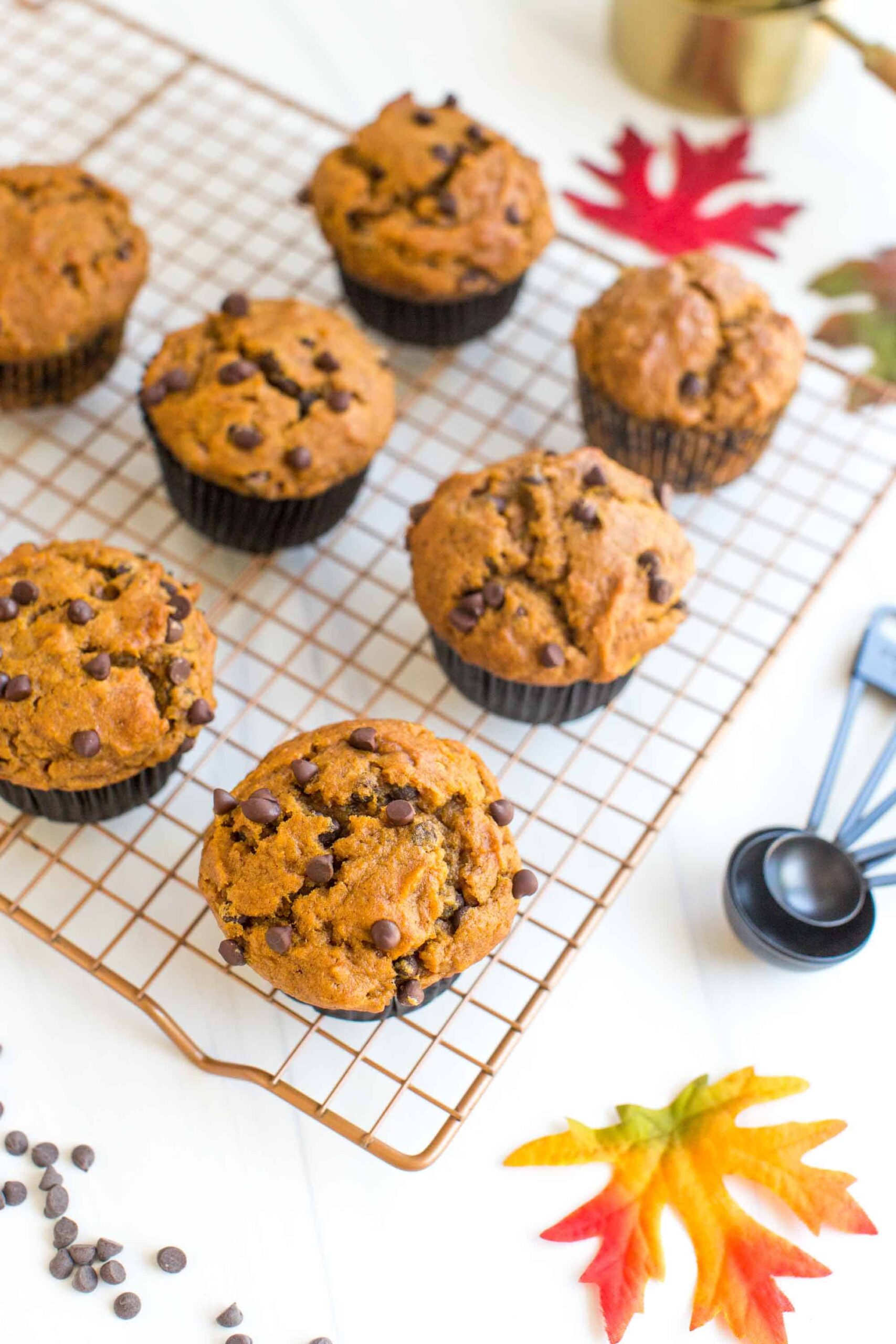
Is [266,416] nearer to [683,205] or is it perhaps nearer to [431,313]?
[431,313]

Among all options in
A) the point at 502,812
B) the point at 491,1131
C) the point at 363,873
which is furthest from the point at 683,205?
the point at 491,1131

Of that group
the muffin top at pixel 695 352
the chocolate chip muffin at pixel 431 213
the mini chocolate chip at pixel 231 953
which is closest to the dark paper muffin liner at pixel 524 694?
the muffin top at pixel 695 352

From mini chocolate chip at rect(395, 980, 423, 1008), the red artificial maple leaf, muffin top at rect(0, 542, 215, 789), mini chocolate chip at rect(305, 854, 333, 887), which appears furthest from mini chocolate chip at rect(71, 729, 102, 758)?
the red artificial maple leaf

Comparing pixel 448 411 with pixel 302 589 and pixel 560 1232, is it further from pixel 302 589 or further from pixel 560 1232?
pixel 560 1232

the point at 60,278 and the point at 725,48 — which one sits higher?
the point at 725,48

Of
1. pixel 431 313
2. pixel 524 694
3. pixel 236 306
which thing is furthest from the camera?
pixel 431 313

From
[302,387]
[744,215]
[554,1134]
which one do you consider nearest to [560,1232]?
[554,1134]

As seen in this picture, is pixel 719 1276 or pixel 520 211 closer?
pixel 719 1276

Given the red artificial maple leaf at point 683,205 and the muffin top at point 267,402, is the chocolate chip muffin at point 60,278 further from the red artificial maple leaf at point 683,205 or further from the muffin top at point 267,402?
the red artificial maple leaf at point 683,205
